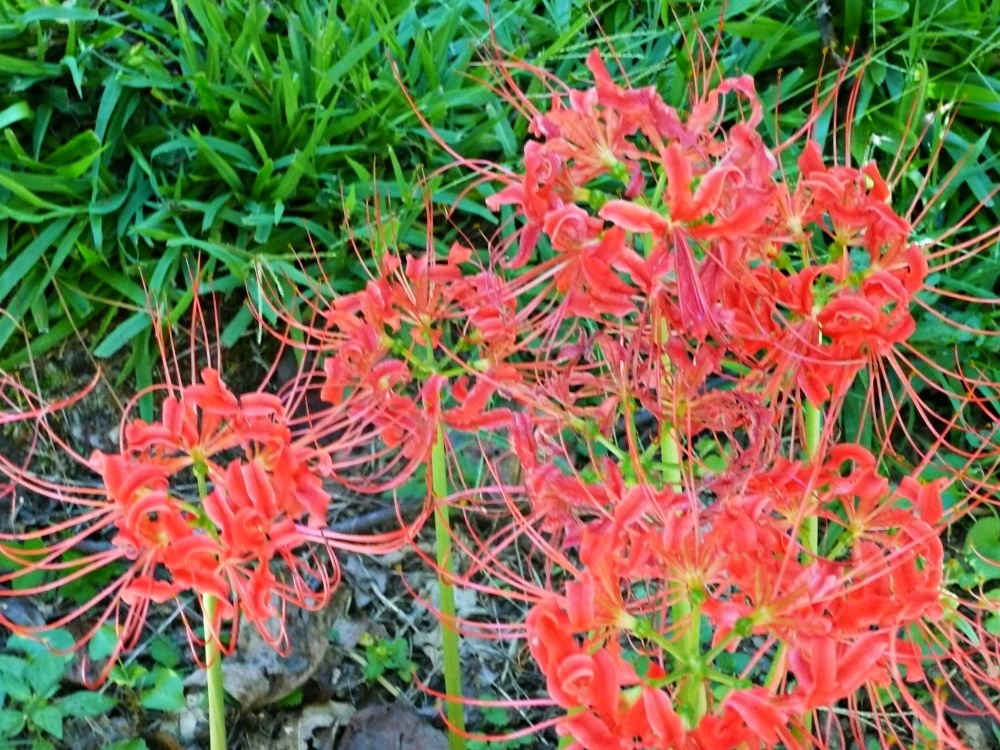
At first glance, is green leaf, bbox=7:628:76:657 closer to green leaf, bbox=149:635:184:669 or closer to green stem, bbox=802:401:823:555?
green leaf, bbox=149:635:184:669

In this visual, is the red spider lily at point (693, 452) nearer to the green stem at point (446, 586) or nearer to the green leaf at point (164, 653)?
the green stem at point (446, 586)

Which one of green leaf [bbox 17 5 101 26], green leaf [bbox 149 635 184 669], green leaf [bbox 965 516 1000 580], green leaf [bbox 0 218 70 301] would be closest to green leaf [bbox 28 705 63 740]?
green leaf [bbox 149 635 184 669]

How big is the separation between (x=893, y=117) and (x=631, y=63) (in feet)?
1.36

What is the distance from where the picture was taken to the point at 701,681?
0.62 metres

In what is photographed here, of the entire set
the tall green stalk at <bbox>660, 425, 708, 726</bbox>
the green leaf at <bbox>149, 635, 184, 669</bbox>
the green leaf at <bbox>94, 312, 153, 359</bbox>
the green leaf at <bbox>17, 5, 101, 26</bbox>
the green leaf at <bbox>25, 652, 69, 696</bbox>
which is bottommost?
the green leaf at <bbox>149, 635, 184, 669</bbox>

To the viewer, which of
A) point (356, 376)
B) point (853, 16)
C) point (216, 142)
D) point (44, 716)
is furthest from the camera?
point (853, 16)

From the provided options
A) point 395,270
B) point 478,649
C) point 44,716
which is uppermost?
point 395,270

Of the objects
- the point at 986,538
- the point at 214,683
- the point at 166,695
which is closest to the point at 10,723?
the point at 166,695

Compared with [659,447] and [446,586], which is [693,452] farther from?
[446,586]

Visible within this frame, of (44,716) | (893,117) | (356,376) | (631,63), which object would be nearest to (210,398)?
(356,376)

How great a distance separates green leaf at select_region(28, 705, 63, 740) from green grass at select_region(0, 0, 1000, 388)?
1.62ft

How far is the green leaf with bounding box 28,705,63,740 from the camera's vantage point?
3.36 feet

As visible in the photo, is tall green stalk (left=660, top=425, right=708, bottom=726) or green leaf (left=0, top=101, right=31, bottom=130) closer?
tall green stalk (left=660, top=425, right=708, bottom=726)

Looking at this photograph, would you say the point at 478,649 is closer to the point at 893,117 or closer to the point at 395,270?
the point at 395,270
